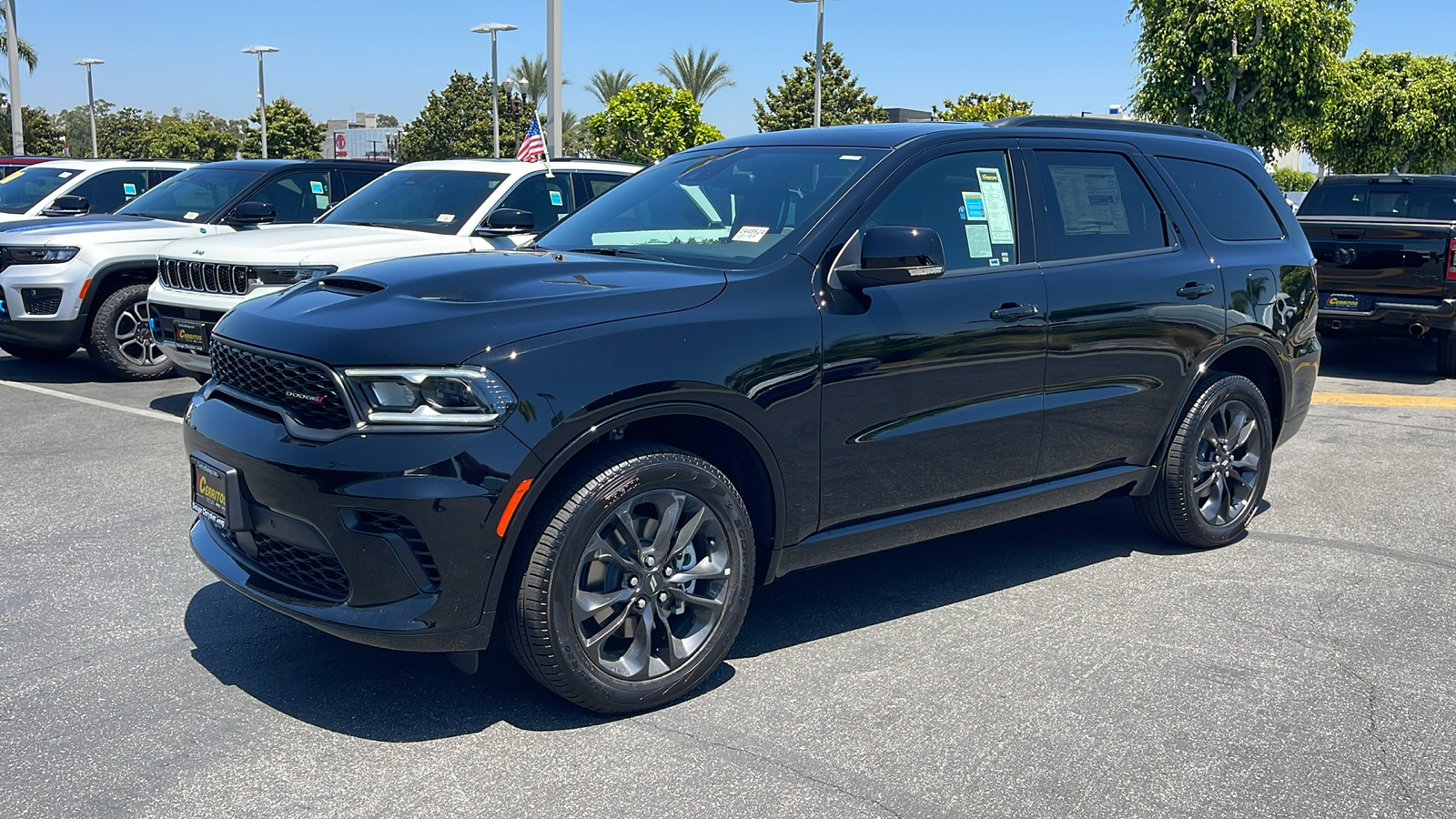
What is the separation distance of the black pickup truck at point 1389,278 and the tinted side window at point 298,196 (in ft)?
28.8

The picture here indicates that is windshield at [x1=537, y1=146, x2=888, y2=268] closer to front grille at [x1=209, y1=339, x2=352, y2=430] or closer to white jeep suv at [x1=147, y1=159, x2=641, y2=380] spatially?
front grille at [x1=209, y1=339, x2=352, y2=430]

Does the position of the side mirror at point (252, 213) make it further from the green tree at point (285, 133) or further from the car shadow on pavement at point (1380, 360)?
the green tree at point (285, 133)

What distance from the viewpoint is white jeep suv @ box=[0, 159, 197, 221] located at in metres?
13.3

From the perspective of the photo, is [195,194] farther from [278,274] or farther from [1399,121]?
[1399,121]

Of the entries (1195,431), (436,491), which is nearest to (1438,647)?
(1195,431)

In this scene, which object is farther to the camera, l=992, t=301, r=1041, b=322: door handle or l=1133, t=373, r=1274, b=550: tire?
l=1133, t=373, r=1274, b=550: tire

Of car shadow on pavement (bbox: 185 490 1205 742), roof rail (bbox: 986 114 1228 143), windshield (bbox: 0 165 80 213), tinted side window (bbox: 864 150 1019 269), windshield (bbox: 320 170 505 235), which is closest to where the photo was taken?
car shadow on pavement (bbox: 185 490 1205 742)

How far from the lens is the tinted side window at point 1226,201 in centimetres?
553

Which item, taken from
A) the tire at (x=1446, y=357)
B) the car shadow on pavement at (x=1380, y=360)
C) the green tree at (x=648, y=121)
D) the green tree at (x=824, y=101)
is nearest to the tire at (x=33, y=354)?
the car shadow on pavement at (x=1380, y=360)

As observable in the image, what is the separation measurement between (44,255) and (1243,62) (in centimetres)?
1884

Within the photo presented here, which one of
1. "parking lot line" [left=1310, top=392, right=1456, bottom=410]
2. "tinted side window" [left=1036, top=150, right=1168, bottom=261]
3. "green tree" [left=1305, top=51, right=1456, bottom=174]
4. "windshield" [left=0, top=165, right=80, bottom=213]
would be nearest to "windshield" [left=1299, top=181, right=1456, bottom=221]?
"parking lot line" [left=1310, top=392, right=1456, bottom=410]

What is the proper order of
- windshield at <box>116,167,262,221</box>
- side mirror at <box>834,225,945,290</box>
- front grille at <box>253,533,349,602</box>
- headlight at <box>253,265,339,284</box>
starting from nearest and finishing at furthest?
front grille at <box>253,533,349,602</box>, side mirror at <box>834,225,945,290</box>, headlight at <box>253,265,339,284</box>, windshield at <box>116,167,262,221</box>

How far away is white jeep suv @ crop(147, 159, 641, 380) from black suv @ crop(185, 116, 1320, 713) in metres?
3.15

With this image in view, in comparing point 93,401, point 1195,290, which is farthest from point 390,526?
point 93,401
